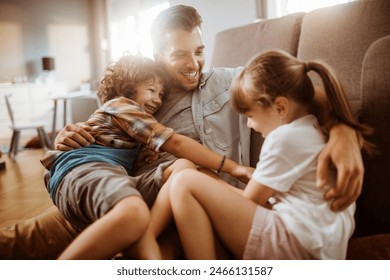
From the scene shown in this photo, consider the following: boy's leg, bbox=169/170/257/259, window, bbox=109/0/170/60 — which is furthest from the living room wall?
boy's leg, bbox=169/170/257/259

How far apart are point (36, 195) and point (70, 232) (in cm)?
44

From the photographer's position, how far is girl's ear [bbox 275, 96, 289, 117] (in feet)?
2.01

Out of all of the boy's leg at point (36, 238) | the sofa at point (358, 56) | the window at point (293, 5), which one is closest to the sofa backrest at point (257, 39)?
the sofa at point (358, 56)

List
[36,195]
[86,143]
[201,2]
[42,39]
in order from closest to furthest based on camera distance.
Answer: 1. [86,143]
2. [201,2]
3. [36,195]
4. [42,39]

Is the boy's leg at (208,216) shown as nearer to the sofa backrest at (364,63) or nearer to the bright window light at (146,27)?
the sofa backrest at (364,63)

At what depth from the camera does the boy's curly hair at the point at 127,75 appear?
896mm

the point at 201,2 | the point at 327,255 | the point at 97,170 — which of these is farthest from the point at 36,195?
the point at 327,255

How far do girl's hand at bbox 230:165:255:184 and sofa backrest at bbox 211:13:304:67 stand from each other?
0.48 m

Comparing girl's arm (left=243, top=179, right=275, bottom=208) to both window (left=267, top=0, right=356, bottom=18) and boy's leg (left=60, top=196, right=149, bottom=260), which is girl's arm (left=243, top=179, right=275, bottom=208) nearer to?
boy's leg (left=60, top=196, right=149, bottom=260)

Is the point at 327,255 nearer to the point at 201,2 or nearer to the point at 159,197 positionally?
the point at 159,197

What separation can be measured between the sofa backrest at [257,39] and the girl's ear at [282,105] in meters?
0.49

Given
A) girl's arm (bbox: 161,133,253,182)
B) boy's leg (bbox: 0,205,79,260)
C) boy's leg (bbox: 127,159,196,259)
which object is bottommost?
boy's leg (bbox: 0,205,79,260)

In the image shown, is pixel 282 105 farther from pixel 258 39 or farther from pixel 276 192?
pixel 258 39
